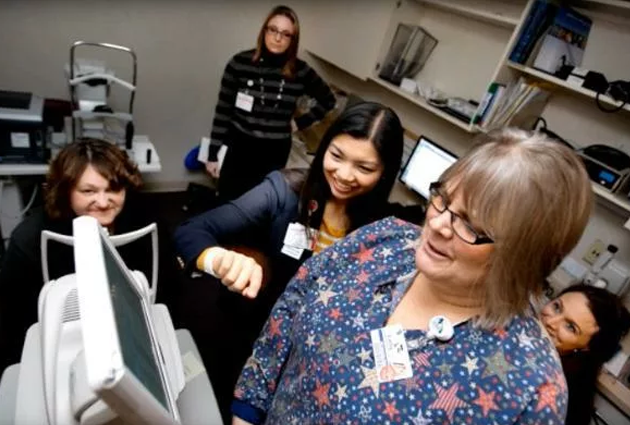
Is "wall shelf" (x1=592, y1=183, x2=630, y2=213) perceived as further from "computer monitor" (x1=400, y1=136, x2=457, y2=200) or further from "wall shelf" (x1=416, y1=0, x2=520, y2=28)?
"wall shelf" (x1=416, y1=0, x2=520, y2=28)

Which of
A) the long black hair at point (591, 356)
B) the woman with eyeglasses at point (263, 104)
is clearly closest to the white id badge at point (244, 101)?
the woman with eyeglasses at point (263, 104)

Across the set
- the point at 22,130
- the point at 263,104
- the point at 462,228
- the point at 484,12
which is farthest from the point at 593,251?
the point at 22,130

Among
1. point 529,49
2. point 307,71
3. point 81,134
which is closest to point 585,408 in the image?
point 529,49

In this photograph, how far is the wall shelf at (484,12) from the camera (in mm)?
2123

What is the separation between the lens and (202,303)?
2582mm

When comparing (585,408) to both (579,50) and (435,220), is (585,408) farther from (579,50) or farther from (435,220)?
(579,50)

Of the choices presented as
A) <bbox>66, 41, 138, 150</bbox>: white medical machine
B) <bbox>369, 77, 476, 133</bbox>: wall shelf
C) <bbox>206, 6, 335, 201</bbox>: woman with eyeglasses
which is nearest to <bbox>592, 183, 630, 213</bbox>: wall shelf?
<bbox>369, 77, 476, 133</bbox>: wall shelf

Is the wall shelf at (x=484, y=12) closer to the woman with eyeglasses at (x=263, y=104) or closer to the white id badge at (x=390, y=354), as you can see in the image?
the woman with eyeglasses at (x=263, y=104)

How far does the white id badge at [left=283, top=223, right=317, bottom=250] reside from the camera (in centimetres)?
134

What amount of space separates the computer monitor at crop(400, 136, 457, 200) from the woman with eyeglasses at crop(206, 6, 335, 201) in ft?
2.26

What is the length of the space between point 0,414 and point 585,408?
179 centimetres

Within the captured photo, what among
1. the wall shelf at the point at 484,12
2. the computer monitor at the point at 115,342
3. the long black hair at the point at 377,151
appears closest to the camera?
the computer monitor at the point at 115,342

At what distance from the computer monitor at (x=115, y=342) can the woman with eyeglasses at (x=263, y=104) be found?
79.0 inches

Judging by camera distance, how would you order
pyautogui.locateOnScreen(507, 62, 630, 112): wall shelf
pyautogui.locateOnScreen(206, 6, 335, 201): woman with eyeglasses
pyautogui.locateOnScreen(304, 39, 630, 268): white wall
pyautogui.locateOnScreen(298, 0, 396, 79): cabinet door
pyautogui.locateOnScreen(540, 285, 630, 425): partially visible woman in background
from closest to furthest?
1. pyautogui.locateOnScreen(540, 285, 630, 425): partially visible woman in background
2. pyautogui.locateOnScreen(507, 62, 630, 112): wall shelf
3. pyautogui.locateOnScreen(304, 39, 630, 268): white wall
4. pyautogui.locateOnScreen(206, 6, 335, 201): woman with eyeglasses
5. pyautogui.locateOnScreen(298, 0, 396, 79): cabinet door
